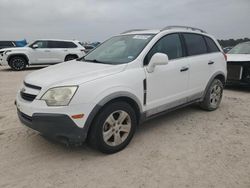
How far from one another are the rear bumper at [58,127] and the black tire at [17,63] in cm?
1134

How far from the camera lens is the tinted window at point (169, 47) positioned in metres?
3.85

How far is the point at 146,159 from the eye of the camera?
3.26m

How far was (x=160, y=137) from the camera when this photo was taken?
3.98m

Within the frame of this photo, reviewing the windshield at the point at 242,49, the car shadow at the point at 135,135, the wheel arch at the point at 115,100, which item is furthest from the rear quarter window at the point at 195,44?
the windshield at the point at 242,49

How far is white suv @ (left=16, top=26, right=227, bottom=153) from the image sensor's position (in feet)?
9.71

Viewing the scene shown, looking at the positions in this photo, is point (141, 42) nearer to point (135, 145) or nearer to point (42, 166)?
point (135, 145)

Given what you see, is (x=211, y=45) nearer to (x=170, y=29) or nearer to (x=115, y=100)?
(x=170, y=29)

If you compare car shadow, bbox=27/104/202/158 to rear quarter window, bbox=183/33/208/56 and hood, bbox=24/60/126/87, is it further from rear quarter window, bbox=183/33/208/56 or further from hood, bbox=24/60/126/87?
rear quarter window, bbox=183/33/208/56

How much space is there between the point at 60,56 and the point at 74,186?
12.3m

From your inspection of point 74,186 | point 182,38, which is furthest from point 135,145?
point 182,38

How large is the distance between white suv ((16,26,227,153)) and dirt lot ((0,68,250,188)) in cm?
35

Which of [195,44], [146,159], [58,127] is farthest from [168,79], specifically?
[58,127]

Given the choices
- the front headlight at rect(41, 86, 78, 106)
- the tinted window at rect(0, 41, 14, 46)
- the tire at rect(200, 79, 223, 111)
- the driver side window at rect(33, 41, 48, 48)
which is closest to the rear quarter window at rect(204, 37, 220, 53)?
the tire at rect(200, 79, 223, 111)

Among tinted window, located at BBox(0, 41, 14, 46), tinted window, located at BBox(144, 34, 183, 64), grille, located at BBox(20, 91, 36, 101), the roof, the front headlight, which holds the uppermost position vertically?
the roof
